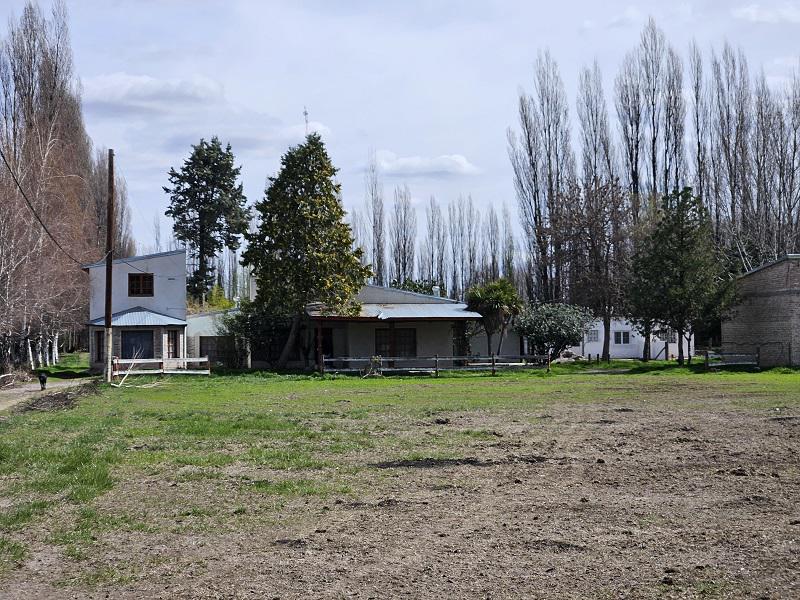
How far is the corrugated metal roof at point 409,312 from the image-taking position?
4378 cm

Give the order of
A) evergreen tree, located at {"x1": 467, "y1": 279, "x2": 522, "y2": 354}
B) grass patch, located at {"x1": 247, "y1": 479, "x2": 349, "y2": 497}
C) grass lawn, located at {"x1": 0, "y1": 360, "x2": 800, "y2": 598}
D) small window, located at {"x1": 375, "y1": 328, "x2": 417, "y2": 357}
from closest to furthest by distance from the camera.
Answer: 1. grass lawn, located at {"x1": 0, "y1": 360, "x2": 800, "y2": 598}
2. grass patch, located at {"x1": 247, "y1": 479, "x2": 349, "y2": 497}
3. evergreen tree, located at {"x1": 467, "y1": 279, "x2": 522, "y2": 354}
4. small window, located at {"x1": 375, "y1": 328, "x2": 417, "y2": 357}

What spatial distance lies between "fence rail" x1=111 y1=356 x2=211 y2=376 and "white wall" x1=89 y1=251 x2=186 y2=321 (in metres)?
2.95

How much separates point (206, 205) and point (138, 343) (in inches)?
999

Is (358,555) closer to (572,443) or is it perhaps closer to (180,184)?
(572,443)

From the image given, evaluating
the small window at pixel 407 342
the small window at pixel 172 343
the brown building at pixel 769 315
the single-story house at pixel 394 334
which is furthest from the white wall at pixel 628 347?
the small window at pixel 172 343

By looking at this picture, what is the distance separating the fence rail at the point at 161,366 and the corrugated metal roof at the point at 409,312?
5821 millimetres

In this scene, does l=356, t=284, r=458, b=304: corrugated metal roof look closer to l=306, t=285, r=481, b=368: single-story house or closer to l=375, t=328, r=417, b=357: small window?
l=306, t=285, r=481, b=368: single-story house

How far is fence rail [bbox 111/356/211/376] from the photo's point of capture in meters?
39.4

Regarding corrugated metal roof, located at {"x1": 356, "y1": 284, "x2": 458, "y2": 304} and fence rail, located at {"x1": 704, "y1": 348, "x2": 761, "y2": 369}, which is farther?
corrugated metal roof, located at {"x1": 356, "y1": 284, "x2": 458, "y2": 304}

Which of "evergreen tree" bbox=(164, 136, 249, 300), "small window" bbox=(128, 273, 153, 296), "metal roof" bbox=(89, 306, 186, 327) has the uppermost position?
"evergreen tree" bbox=(164, 136, 249, 300)

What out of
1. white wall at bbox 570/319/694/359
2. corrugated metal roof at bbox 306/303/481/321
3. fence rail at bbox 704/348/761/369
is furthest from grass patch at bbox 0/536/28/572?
white wall at bbox 570/319/694/359

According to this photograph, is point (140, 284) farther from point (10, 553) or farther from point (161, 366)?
point (10, 553)

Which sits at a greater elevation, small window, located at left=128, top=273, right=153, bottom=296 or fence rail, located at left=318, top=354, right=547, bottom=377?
small window, located at left=128, top=273, right=153, bottom=296

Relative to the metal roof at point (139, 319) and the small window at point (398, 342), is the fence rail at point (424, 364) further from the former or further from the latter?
the metal roof at point (139, 319)
